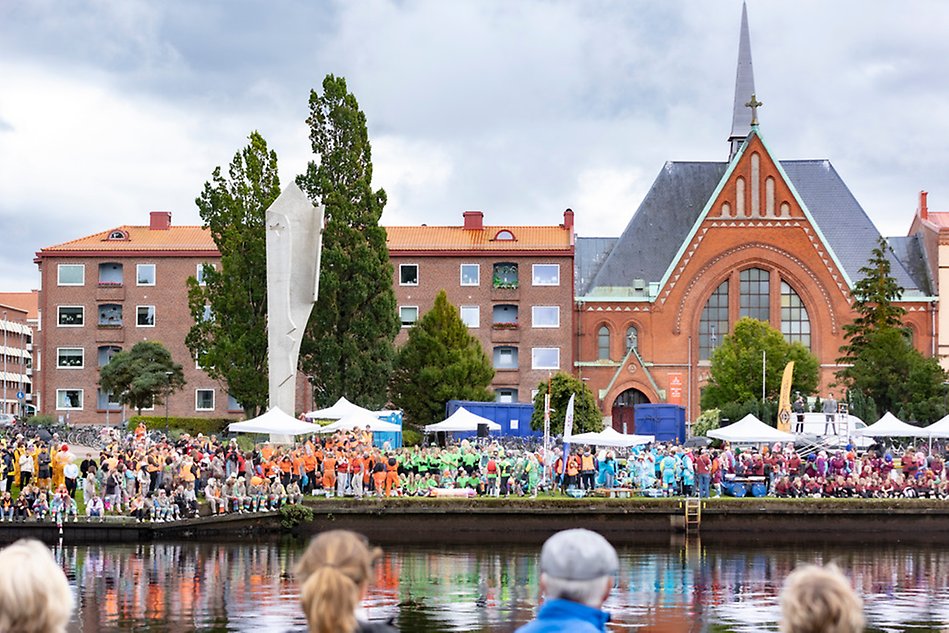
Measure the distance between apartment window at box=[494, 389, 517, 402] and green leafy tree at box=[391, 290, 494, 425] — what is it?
9558 millimetres

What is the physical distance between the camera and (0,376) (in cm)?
15425

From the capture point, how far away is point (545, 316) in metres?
84.8

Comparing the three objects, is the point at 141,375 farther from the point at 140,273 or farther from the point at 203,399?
the point at 140,273

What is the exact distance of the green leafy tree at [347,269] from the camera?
60.8 m

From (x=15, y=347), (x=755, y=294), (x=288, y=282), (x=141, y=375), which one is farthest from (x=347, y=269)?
(x=15, y=347)

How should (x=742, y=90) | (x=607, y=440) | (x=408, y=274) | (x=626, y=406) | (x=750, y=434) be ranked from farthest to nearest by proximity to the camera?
(x=742, y=90), (x=408, y=274), (x=626, y=406), (x=607, y=440), (x=750, y=434)

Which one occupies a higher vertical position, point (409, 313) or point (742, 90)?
point (742, 90)

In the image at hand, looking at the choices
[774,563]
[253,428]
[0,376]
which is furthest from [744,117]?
[0,376]

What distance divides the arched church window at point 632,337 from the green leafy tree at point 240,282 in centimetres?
2976

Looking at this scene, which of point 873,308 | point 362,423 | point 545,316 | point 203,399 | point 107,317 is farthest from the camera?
point 107,317

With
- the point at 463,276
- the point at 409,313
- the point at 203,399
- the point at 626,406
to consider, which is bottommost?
the point at 626,406

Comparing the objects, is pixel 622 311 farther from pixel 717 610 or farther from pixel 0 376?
pixel 0 376

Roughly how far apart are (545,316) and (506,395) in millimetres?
5032

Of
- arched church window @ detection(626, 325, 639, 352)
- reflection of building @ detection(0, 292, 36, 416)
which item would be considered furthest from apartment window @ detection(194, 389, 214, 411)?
reflection of building @ detection(0, 292, 36, 416)
